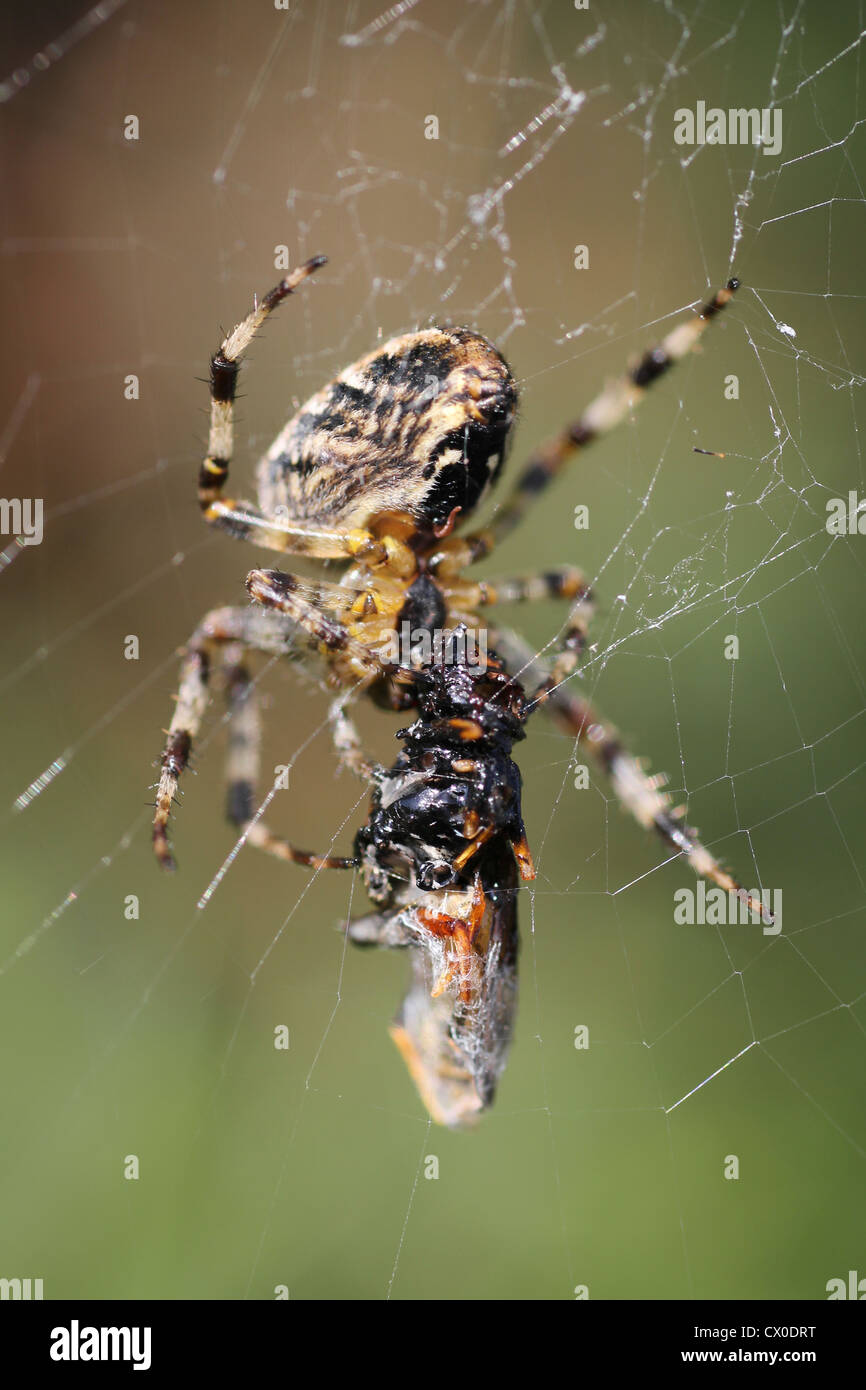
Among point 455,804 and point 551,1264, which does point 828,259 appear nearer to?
point 455,804

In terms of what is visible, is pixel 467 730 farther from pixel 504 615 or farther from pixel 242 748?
pixel 504 615

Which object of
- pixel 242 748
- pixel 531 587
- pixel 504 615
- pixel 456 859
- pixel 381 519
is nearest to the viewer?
pixel 456 859

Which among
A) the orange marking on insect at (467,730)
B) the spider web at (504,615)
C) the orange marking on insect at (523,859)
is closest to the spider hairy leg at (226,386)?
the spider web at (504,615)

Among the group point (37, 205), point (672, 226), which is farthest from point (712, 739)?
point (37, 205)

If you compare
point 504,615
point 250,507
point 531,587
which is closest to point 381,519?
point 250,507

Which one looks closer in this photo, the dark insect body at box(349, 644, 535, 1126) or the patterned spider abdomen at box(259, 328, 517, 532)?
the dark insect body at box(349, 644, 535, 1126)


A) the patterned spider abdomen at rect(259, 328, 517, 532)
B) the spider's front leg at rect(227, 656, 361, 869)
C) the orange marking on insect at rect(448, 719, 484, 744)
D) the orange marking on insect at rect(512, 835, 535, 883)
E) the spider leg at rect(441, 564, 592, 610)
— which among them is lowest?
the orange marking on insect at rect(512, 835, 535, 883)

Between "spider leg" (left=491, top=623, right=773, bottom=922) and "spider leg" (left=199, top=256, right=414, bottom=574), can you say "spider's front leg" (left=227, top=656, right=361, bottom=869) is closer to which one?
"spider leg" (left=199, top=256, right=414, bottom=574)

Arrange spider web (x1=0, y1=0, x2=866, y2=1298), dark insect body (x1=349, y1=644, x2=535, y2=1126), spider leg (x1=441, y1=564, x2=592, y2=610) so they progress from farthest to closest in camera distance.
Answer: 1. spider web (x1=0, y1=0, x2=866, y2=1298)
2. spider leg (x1=441, y1=564, x2=592, y2=610)
3. dark insect body (x1=349, y1=644, x2=535, y2=1126)

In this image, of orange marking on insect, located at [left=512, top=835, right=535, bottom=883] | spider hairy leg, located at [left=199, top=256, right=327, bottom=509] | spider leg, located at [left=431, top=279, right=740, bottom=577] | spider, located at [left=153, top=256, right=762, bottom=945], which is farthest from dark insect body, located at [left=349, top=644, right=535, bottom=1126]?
spider hairy leg, located at [left=199, top=256, right=327, bottom=509]
